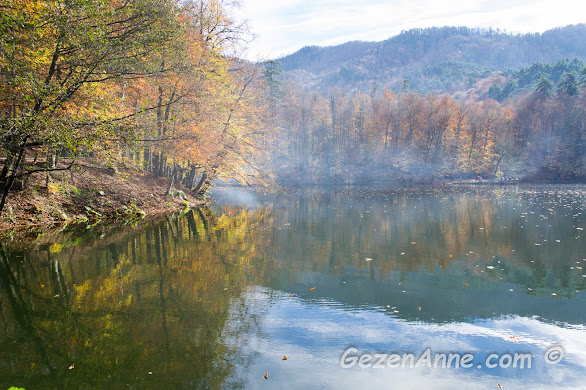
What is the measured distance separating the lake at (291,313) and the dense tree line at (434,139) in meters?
46.7

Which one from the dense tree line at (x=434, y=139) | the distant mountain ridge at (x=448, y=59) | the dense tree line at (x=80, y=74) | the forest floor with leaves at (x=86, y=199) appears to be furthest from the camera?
the distant mountain ridge at (x=448, y=59)

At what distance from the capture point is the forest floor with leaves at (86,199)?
530 inches

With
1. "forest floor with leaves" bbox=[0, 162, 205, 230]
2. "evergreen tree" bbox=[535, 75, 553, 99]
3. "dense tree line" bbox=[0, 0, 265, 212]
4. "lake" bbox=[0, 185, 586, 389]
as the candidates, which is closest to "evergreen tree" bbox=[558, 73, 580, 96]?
"evergreen tree" bbox=[535, 75, 553, 99]

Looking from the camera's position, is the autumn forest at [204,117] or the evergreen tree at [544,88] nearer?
the autumn forest at [204,117]

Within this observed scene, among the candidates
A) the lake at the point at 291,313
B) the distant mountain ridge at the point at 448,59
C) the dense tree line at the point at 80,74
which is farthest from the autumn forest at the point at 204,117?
the distant mountain ridge at the point at 448,59

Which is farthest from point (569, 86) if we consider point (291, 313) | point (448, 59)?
point (448, 59)

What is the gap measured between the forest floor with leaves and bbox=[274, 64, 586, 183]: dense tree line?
1459 inches

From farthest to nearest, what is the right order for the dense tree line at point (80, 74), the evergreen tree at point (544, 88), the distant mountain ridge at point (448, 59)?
the distant mountain ridge at point (448, 59), the evergreen tree at point (544, 88), the dense tree line at point (80, 74)

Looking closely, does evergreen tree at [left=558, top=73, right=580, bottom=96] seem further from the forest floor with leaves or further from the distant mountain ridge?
the distant mountain ridge

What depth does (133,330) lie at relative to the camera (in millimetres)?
5426

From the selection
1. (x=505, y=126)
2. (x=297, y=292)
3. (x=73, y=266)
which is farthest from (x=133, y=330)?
(x=505, y=126)

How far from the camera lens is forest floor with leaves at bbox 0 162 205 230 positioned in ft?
44.2

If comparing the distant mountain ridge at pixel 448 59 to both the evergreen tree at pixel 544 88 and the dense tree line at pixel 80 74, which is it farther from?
the dense tree line at pixel 80 74

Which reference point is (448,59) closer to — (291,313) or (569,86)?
(569,86)
